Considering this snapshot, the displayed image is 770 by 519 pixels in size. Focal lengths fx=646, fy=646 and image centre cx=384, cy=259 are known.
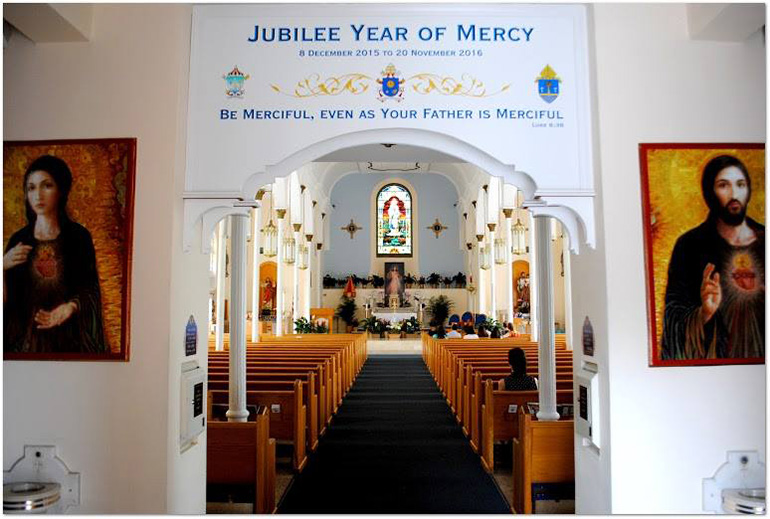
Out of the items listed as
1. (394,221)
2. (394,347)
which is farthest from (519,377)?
(394,221)

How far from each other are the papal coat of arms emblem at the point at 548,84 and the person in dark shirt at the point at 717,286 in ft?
3.52

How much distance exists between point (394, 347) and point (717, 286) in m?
18.3

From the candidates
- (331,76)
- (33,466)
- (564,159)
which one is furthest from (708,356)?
(33,466)

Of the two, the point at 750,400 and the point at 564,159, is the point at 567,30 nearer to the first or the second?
the point at 564,159

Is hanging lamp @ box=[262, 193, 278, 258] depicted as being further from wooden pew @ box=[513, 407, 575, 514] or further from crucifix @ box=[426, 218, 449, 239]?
wooden pew @ box=[513, 407, 575, 514]

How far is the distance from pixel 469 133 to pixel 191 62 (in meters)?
1.88

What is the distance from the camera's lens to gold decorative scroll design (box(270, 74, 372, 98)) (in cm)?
425

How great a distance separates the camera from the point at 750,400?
4.04 m

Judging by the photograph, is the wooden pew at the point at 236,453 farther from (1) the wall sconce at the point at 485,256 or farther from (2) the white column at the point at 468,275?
(2) the white column at the point at 468,275

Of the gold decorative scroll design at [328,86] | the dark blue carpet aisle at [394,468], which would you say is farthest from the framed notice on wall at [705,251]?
the dark blue carpet aisle at [394,468]

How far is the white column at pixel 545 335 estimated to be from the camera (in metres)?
5.79

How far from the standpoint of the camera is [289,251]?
68.5 ft

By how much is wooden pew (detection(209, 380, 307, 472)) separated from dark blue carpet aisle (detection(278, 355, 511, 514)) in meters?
0.37

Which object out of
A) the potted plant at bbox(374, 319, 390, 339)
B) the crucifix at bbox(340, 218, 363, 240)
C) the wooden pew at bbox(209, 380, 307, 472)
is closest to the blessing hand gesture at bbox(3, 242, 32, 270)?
the wooden pew at bbox(209, 380, 307, 472)
